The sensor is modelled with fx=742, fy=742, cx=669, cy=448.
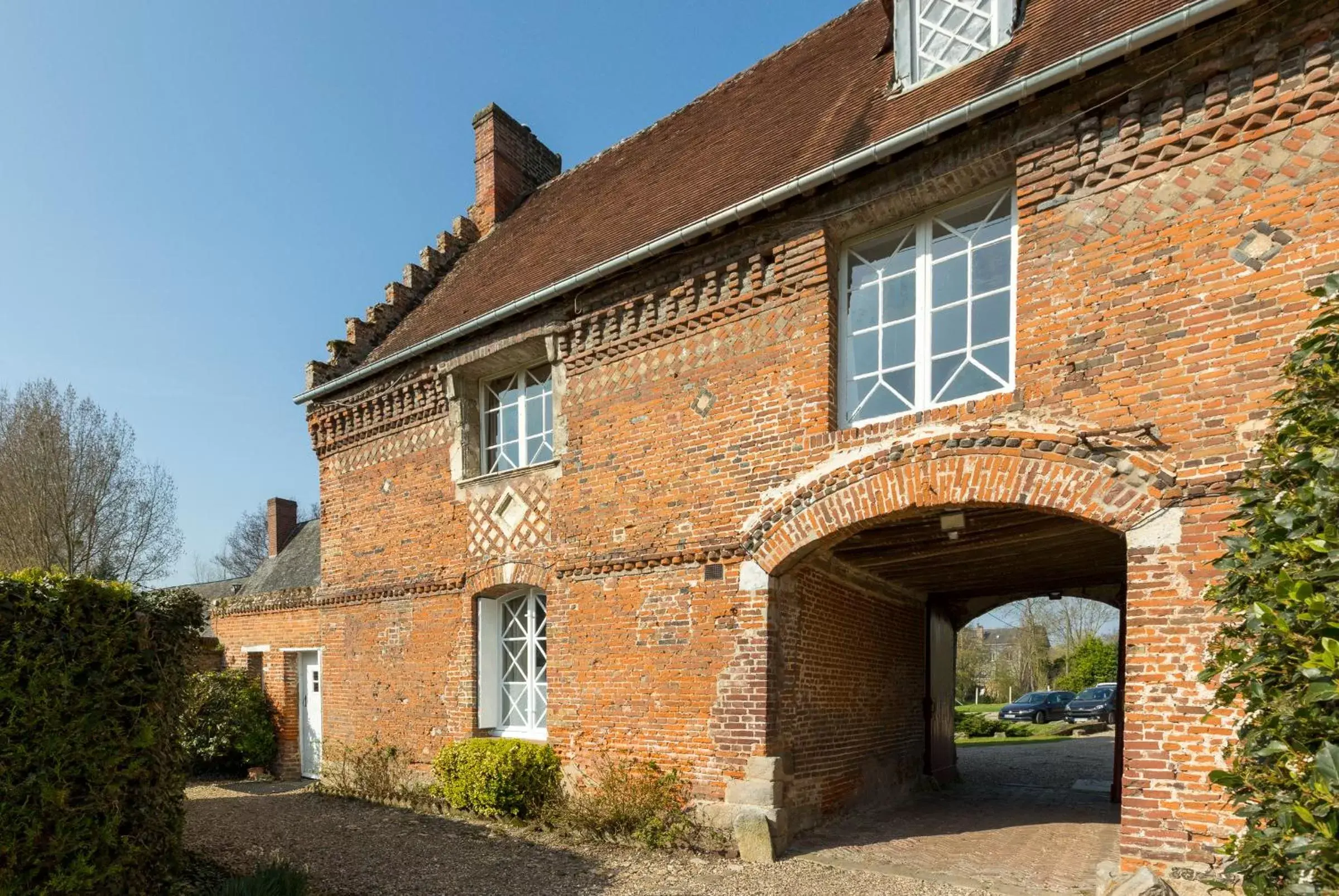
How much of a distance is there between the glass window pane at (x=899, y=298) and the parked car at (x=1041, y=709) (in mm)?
22031

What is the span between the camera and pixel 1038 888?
5.71 metres

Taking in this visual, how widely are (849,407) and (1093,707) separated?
836 inches

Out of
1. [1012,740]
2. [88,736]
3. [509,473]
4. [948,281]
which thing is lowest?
[1012,740]

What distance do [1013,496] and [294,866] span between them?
21.0ft

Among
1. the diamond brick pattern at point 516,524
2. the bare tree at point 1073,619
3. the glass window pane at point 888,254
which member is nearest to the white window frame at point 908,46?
the glass window pane at point 888,254

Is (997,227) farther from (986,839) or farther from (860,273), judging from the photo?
(986,839)

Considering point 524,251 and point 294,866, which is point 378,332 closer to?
point 524,251

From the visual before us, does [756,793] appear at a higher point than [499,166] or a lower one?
lower

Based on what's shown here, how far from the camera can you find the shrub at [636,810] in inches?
266

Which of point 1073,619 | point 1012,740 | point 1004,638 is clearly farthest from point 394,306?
point 1004,638

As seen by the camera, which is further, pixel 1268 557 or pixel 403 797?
pixel 403 797

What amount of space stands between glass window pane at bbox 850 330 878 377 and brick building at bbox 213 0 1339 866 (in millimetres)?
48

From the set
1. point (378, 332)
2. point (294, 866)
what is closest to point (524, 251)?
point (378, 332)

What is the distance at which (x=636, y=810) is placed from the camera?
698 centimetres
